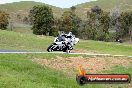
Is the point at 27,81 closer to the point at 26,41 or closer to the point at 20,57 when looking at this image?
the point at 20,57

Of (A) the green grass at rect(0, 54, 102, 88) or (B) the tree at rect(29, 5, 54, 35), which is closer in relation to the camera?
(A) the green grass at rect(0, 54, 102, 88)

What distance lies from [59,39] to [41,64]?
990 centimetres

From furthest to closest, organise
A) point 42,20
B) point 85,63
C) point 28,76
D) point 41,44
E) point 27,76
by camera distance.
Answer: point 42,20 < point 41,44 < point 85,63 < point 28,76 < point 27,76

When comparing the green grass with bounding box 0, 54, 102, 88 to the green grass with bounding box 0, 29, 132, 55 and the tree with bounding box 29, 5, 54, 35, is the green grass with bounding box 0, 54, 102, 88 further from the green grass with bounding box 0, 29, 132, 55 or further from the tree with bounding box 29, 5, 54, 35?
the tree with bounding box 29, 5, 54, 35

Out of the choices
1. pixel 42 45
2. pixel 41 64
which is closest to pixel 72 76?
pixel 41 64

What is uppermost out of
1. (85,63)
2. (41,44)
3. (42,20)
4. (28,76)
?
Result: (28,76)

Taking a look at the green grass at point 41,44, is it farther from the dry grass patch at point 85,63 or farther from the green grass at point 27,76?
the green grass at point 27,76

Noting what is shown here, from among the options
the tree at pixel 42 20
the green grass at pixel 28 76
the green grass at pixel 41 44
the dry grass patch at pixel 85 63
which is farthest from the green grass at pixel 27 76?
the tree at pixel 42 20

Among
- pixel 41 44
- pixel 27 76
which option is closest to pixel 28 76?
pixel 27 76

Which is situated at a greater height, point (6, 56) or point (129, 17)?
point (6, 56)

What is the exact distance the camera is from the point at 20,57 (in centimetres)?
3188

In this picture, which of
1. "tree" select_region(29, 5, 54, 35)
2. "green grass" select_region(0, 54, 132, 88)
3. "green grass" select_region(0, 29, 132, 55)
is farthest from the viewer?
"tree" select_region(29, 5, 54, 35)

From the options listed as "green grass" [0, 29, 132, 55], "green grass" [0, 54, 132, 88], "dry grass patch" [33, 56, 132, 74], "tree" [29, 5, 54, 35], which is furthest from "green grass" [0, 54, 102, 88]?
"tree" [29, 5, 54, 35]

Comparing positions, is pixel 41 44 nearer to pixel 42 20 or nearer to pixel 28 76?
pixel 28 76
